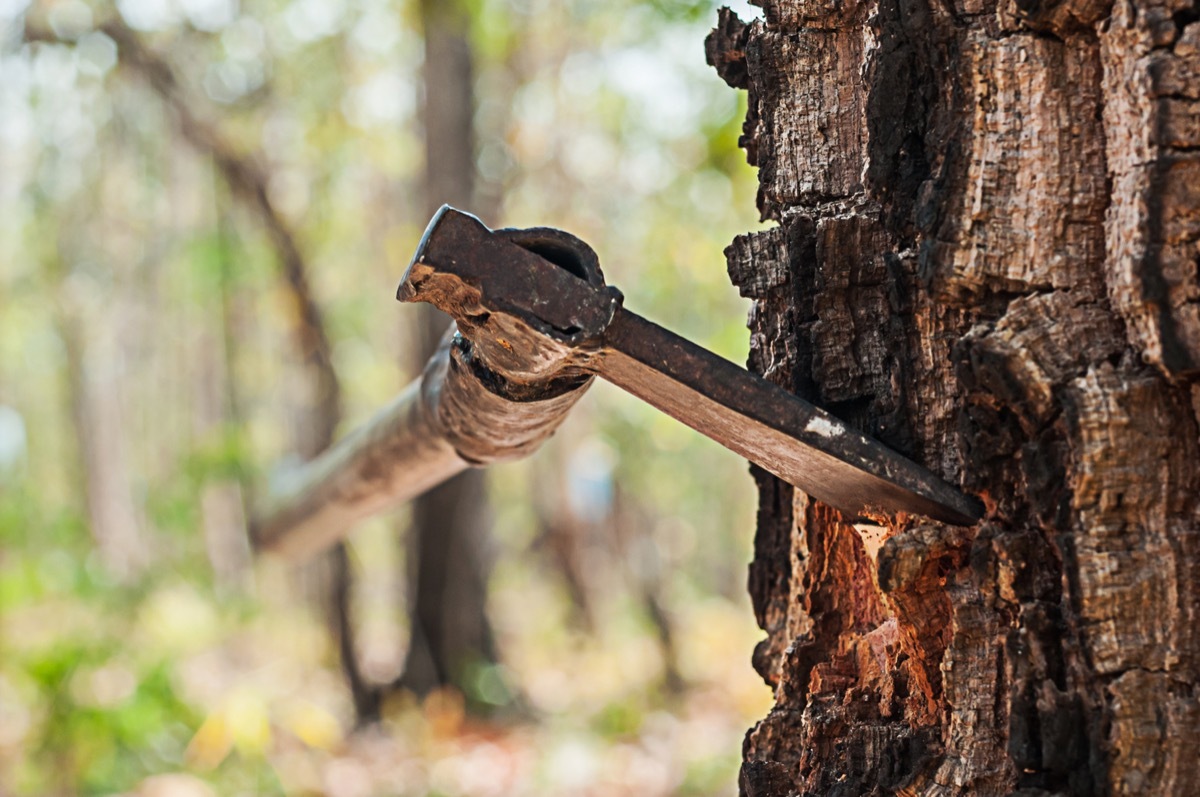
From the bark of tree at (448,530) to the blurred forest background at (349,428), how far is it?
3cm

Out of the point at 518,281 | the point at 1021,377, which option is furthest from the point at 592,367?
the point at 1021,377

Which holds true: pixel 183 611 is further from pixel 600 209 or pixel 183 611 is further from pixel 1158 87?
pixel 1158 87

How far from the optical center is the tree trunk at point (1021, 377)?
0.99 m

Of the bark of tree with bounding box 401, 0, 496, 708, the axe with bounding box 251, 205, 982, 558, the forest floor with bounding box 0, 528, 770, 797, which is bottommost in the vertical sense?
the axe with bounding box 251, 205, 982, 558

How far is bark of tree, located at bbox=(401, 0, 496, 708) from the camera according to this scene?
7312mm

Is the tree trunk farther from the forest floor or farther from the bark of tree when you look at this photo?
the bark of tree

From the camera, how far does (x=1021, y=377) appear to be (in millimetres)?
1036

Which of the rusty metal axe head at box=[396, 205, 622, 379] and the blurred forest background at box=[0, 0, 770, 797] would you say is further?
the blurred forest background at box=[0, 0, 770, 797]

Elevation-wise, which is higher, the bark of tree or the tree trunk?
the bark of tree

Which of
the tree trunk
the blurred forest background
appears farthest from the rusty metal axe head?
the blurred forest background

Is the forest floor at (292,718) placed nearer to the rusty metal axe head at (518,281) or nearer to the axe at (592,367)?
the axe at (592,367)

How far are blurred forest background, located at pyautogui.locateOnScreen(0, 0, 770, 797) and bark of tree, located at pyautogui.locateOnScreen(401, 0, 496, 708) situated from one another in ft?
0.09

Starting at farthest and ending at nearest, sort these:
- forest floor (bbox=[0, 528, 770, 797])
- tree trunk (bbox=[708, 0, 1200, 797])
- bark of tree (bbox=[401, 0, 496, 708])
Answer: bark of tree (bbox=[401, 0, 496, 708]) < forest floor (bbox=[0, 528, 770, 797]) < tree trunk (bbox=[708, 0, 1200, 797])

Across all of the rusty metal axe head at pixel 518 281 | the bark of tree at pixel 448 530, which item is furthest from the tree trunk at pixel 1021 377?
the bark of tree at pixel 448 530
